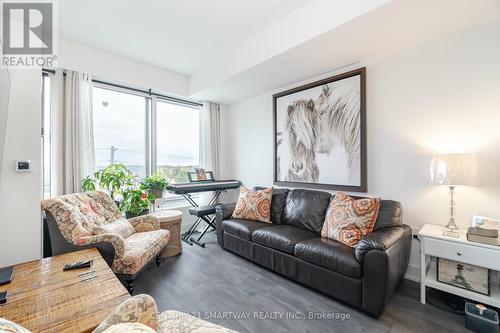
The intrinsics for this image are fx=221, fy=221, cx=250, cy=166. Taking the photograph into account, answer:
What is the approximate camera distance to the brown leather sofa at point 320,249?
180 cm

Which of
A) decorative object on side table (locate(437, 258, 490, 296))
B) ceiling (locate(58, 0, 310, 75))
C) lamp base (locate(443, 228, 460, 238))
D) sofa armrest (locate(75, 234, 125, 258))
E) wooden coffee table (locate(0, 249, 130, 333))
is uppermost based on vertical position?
ceiling (locate(58, 0, 310, 75))

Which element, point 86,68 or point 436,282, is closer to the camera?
point 436,282

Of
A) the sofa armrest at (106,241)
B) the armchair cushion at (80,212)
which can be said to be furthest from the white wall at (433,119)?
the armchair cushion at (80,212)

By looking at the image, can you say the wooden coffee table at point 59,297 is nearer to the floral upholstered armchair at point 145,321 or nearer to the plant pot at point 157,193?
the floral upholstered armchair at point 145,321

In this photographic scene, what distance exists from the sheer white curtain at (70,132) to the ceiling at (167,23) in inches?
22.2

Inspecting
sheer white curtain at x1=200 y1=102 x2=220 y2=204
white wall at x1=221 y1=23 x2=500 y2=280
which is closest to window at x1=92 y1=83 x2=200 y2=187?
sheer white curtain at x1=200 y1=102 x2=220 y2=204

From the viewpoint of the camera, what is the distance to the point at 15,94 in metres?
1.92

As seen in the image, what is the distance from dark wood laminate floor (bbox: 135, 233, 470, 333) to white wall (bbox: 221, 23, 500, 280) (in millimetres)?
701

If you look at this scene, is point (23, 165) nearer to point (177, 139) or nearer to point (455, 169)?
point (177, 139)

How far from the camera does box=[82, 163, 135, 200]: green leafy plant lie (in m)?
2.90

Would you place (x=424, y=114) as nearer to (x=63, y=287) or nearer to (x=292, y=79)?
(x=292, y=79)

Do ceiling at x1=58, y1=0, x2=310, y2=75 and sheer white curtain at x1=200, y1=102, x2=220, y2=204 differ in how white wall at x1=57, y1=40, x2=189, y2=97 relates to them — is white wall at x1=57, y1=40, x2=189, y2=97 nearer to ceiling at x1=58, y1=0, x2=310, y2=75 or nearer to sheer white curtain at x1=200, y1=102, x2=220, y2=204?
ceiling at x1=58, y1=0, x2=310, y2=75

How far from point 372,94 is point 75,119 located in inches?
149

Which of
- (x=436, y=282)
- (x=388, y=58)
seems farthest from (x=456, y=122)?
(x=436, y=282)
